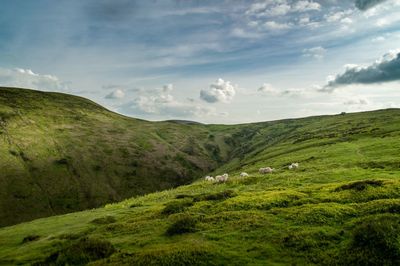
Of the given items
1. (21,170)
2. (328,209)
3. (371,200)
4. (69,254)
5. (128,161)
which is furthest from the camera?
(128,161)

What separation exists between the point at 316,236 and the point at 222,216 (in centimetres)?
883

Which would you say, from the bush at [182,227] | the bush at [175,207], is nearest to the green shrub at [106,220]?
the bush at [175,207]

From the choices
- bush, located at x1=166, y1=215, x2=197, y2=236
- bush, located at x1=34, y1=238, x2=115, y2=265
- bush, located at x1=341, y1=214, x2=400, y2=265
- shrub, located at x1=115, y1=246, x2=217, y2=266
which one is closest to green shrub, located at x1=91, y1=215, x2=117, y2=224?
bush, located at x1=34, y1=238, x2=115, y2=265

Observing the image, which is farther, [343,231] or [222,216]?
[222,216]

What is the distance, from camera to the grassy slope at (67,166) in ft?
419

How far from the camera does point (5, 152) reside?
142 m

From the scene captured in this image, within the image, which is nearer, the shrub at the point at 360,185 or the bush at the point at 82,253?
the bush at the point at 82,253

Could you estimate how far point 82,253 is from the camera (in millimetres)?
24328

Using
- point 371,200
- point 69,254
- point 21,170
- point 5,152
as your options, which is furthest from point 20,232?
point 5,152

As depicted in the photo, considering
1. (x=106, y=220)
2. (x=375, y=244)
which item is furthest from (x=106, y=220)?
(x=375, y=244)

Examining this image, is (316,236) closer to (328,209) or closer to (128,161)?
(328,209)

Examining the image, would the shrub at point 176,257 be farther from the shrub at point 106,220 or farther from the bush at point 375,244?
the shrub at point 106,220

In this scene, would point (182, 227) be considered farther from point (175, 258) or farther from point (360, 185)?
point (360, 185)

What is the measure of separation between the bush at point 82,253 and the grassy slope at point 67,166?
102 metres
